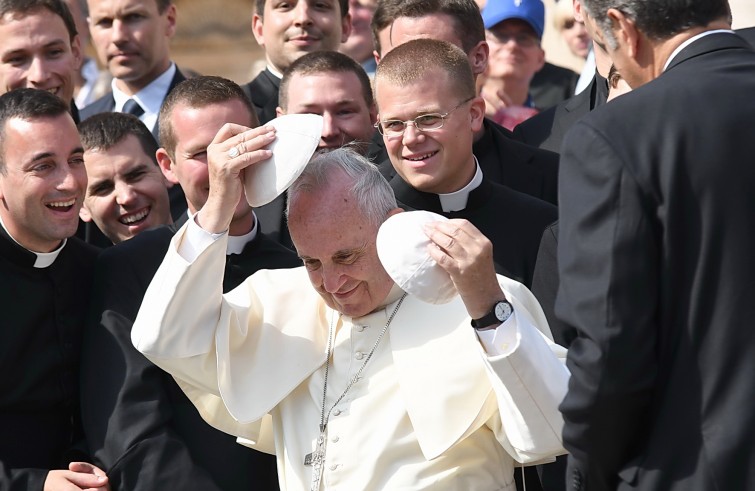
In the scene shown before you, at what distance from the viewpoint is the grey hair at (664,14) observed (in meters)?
3.11

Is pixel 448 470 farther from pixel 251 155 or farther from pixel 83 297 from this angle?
pixel 83 297

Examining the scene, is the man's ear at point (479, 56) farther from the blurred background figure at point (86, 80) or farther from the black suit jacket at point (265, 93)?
the blurred background figure at point (86, 80)

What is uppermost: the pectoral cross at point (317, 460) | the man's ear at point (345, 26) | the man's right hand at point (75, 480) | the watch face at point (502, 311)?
the watch face at point (502, 311)

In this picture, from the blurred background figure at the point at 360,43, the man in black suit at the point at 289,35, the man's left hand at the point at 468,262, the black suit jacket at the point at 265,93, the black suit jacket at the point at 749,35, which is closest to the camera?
the man's left hand at the point at 468,262

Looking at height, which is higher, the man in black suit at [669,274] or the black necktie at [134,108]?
the man in black suit at [669,274]

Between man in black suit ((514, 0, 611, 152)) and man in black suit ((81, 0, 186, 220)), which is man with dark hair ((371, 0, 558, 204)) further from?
man in black suit ((81, 0, 186, 220))

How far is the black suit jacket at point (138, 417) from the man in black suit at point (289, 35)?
6.89 feet

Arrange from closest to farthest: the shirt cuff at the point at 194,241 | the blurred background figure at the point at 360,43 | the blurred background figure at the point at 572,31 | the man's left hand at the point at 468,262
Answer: the man's left hand at the point at 468,262 → the shirt cuff at the point at 194,241 → the blurred background figure at the point at 572,31 → the blurred background figure at the point at 360,43

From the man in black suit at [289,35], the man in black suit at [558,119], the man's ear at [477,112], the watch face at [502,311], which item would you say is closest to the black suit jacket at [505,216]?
the man's ear at [477,112]

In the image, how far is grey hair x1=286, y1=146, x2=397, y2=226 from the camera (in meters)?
3.82

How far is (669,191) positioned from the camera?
298cm

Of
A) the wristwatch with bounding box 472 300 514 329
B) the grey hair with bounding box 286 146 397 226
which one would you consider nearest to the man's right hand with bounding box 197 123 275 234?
the grey hair with bounding box 286 146 397 226

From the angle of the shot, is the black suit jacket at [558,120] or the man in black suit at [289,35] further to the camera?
the man in black suit at [289,35]

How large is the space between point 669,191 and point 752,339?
39 centimetres
